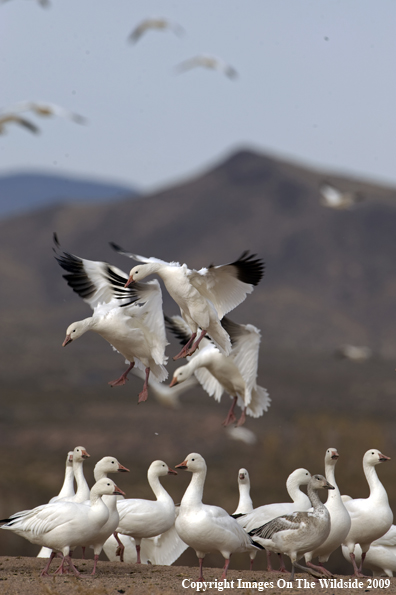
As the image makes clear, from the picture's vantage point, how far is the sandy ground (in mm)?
7602

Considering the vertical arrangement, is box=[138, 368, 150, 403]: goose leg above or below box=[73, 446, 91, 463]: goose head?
above

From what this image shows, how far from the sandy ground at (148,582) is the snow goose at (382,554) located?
1575 mm

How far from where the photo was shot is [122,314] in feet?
37.1

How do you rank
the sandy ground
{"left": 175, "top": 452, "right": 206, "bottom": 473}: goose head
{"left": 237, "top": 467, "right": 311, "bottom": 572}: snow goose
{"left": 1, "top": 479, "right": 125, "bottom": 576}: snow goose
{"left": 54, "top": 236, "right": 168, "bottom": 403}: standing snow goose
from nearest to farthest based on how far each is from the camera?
1. the sandy ground
2. {"left": 1, "top": 479, "right": 125, "bottom": 576}: snow goose
3. {"left": 175, "top": 452, "right": 206, "bottom": 473}: goose head
4. {"left": 237, "top": 467, "right": 311, "bottom": 572}: snow goose
5. {"left": 54, "top": 236, "right": 168, "bottom": 403}: standing snow goose

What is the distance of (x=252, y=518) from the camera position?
31.8 ft

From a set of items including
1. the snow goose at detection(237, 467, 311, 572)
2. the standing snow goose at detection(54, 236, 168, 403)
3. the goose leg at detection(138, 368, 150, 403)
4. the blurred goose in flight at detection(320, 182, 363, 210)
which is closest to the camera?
the snow goose at detection(237, 467, 311, 572)

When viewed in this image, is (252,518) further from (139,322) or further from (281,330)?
(281,330)

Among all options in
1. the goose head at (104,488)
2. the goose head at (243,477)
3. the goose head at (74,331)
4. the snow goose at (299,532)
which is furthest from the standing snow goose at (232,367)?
the snow goose at (299,532)

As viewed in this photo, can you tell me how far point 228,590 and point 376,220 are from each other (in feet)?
350

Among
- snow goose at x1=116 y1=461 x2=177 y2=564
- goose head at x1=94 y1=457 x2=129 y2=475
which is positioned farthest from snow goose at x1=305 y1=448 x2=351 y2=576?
goose head at x1=94 y1=457 x2=129 y2=475

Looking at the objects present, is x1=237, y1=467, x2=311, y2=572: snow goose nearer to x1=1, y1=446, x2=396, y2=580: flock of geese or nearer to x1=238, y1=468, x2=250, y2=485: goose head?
x1=1, y1=446, x2=396, y2=580: flock of geese

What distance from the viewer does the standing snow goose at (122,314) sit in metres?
11.1

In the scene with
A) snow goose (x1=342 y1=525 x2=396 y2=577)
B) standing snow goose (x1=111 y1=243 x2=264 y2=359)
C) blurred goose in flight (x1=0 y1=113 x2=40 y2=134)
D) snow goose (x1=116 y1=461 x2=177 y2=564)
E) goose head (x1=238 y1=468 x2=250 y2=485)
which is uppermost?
blurred goose in flight (x1=0 y1=113 x2=40 y2=134)

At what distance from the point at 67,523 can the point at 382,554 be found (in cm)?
381
